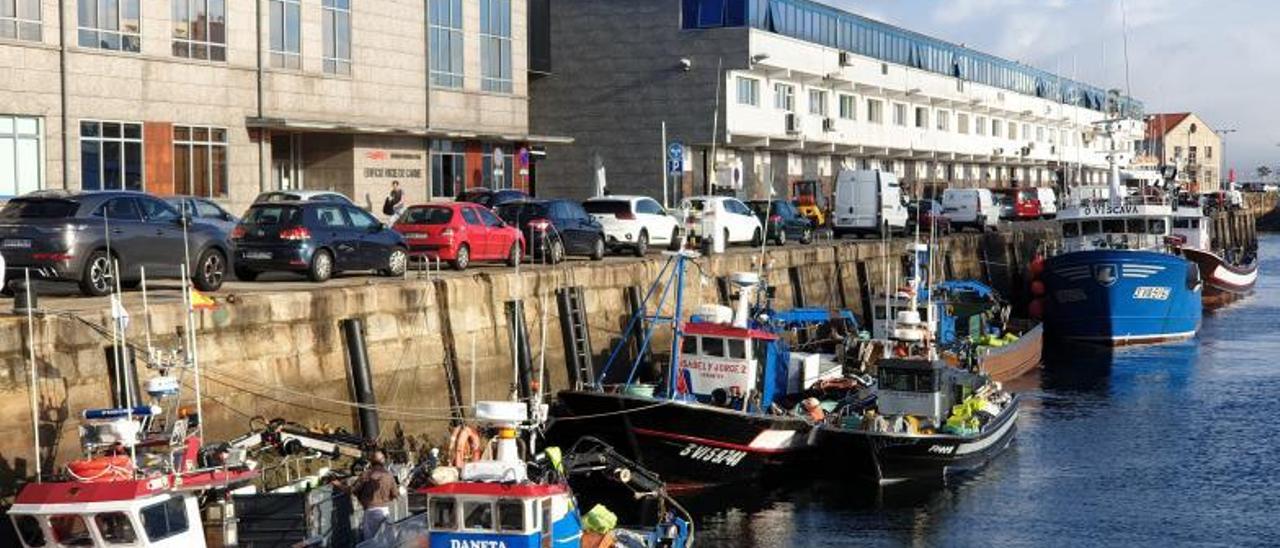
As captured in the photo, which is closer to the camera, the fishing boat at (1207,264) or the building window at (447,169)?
the building window at (447,169)

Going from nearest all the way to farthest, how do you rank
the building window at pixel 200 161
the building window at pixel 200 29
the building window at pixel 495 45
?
the building window at pixel 200 29 < the building window at pixel 200 161 < the building window at pixel 495 45

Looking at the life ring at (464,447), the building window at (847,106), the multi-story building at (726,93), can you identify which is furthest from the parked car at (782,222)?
the life ring at (464,447)

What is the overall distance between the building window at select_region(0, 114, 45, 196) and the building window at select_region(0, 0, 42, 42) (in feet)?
5.67

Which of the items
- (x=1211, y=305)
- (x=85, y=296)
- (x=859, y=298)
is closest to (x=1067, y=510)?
(x=85, y=296)

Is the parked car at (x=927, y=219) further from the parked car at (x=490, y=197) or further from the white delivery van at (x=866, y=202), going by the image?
the parked car at (x=490, y=197)

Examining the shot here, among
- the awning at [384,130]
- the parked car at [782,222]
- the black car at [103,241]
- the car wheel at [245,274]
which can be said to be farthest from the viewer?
the parked car at [782,222]

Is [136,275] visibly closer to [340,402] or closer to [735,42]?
[340,402]

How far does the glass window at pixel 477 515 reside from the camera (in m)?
16.6

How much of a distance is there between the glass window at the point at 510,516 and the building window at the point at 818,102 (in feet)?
167

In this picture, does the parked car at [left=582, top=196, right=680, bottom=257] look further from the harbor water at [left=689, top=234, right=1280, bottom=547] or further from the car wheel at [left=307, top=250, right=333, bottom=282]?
the car wheel at [left=307, top=250, right=333, bottom=282]

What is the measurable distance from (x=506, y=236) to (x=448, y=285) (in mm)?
5556

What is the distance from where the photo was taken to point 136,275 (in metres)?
23.1

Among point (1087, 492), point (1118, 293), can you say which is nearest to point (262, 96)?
point (1087, 492)

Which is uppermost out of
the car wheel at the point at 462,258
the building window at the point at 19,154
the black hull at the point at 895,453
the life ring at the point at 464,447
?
the building window at the point at 19,154
